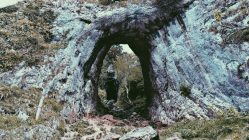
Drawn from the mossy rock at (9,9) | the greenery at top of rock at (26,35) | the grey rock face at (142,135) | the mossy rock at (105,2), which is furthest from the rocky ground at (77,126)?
the mossy rock at (105,2)

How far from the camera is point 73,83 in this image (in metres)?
33.9

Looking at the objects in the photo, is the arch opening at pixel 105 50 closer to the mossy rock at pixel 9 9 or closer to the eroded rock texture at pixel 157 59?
the eroded rock texture at pixel 157 59

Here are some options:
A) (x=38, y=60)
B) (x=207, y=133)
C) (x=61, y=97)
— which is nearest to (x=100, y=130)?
(x=61, y=97)

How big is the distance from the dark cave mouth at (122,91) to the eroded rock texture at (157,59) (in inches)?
111

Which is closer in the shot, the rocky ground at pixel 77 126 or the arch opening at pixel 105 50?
the rocky ground at pixel 77 126

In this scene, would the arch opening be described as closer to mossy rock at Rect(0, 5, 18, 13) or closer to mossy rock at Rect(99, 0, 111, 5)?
mossy rock at Rect(99, 0, 111, 5)

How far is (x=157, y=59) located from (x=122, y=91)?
59.4 feet

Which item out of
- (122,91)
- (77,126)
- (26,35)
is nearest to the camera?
(77,126)

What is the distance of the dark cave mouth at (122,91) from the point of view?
40919 mm

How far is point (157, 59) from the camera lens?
119ft

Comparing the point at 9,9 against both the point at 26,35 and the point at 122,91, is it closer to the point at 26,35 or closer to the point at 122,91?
the point at 26,35

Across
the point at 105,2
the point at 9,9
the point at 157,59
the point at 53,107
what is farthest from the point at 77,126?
the point at 9,9

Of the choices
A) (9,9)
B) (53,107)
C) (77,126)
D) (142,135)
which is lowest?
(142,135)

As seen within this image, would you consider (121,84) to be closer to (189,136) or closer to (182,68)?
(182,68)
